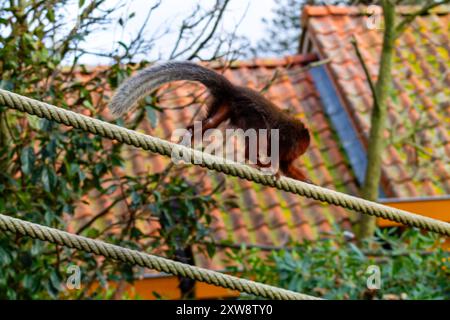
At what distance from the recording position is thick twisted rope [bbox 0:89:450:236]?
2830mm

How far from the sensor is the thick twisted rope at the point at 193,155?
2830 mm

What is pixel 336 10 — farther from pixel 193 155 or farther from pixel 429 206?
pixel 193 155

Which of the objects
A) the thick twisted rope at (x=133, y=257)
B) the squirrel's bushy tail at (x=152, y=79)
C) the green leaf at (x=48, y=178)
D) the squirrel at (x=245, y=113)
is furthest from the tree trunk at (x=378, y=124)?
the thick twisted rope at (x=133, y=257)

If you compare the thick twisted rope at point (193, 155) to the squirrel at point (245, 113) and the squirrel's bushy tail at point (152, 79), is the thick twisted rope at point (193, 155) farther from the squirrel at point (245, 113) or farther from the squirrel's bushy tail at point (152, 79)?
the squirrel at point (245, 113)

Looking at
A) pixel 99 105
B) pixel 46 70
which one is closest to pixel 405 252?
pixel 99 105

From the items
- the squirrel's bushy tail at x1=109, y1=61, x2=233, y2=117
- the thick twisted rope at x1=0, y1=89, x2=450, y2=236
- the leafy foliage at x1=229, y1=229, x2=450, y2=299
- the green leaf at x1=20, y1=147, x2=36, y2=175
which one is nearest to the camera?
the thick twisted rope at x1=0, y1=89, x2=450, y2=236

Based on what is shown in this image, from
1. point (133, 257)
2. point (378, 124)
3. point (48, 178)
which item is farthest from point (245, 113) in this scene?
point (378, 124)

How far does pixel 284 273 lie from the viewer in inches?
222

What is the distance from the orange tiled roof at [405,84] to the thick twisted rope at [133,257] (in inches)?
152

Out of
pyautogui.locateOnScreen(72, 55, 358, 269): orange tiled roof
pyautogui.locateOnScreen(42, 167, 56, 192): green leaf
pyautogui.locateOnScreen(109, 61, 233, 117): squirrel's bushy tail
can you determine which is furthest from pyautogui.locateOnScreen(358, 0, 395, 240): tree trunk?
pyautogui.locateOnScreen(109, 61, 233, 117): squirrel's bushy tail

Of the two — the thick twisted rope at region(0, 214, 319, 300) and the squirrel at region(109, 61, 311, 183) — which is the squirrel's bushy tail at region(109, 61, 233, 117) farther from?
the thick twisted rope at region(0, 214, 319, 300)

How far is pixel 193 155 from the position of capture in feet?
9.59

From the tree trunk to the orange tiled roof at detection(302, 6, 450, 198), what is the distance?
26cm
